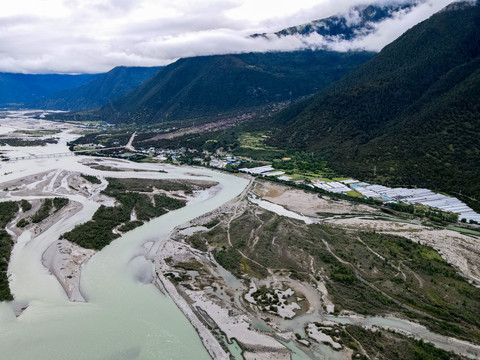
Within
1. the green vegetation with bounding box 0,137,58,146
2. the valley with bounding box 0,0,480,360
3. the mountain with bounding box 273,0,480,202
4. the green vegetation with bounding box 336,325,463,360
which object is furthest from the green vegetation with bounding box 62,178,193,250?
the green vegetation with bounding box 0,137,58,146

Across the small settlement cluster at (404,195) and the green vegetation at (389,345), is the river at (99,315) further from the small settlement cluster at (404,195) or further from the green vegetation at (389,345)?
the small settlement cluster at (404,195)

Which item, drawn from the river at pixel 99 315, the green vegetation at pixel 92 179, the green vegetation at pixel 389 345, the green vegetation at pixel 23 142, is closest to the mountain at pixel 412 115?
the green vegetation at pixel 389 345

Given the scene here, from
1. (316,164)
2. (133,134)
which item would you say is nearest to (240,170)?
(316,164)

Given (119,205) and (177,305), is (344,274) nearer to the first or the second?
(177,305)

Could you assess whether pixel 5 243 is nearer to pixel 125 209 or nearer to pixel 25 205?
pixel 25 205

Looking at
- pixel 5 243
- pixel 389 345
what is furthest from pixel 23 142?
pixel 389 345
